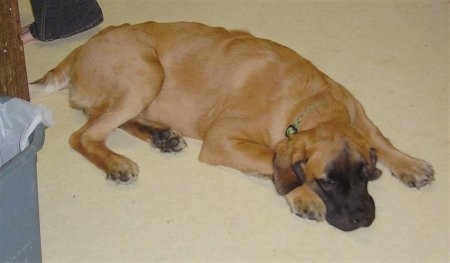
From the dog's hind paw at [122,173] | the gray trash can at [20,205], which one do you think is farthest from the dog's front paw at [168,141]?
the gray trash can at [20,205]

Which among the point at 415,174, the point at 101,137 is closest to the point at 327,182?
the point at 415,174

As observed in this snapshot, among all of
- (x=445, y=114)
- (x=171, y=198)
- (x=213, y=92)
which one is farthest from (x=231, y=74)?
(x=445, y=114)

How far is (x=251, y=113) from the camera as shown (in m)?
3.74

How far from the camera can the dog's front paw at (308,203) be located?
3.44 meters

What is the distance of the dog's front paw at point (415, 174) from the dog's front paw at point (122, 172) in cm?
142

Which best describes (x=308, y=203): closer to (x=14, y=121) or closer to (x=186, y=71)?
(x=186, y=71)

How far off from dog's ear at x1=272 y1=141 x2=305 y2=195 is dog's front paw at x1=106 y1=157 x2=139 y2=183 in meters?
0.82

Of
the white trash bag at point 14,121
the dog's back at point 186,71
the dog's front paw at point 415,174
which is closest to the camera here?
the white trash bag at point 14,121

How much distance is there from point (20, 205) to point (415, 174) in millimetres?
2093

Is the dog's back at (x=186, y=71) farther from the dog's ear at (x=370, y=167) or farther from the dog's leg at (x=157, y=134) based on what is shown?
the dog's ear at (x=370, y=167)

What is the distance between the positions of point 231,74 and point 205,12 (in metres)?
1.79

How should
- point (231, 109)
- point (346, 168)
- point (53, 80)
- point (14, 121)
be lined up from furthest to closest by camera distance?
point (53, 80) < point (231, 109) < point (346, 168) < point (14, 121)

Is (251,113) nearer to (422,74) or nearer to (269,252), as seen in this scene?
(269,252)

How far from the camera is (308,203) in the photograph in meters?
3.45
